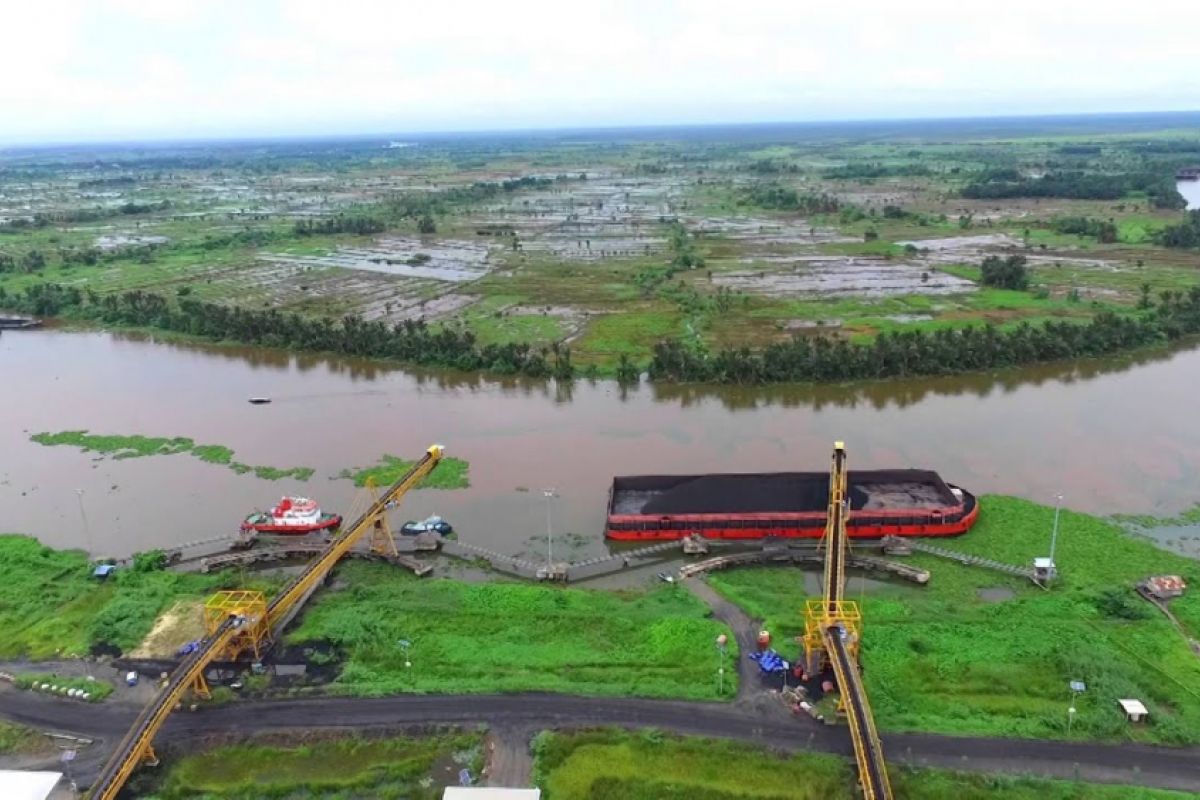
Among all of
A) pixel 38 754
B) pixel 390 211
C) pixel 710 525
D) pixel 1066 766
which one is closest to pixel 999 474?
pixel 710 525

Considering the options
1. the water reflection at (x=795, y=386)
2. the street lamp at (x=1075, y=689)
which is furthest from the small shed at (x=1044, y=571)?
the water reflection at (x=795, y=386)

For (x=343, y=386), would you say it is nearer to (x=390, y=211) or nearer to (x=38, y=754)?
(x=38, y=754)

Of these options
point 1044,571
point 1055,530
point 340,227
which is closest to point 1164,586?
point 1044,571

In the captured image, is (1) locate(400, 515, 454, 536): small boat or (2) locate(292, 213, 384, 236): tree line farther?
(2) locate(292, 213, 384, 236): tree line

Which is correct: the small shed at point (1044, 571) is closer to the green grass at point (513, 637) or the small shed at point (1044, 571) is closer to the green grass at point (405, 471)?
the green grass at point (513, 637)

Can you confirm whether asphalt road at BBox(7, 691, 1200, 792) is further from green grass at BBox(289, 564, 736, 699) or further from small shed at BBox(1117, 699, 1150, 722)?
small shed at BBox(1117, 699, 1150, 722)

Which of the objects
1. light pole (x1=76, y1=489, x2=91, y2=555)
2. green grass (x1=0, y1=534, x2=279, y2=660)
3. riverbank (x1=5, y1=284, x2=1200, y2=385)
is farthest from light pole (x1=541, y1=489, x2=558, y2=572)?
light pole (x1=76, y1=489, x2=91, y2=555)
